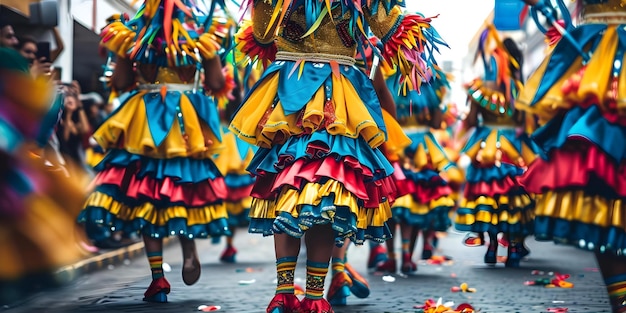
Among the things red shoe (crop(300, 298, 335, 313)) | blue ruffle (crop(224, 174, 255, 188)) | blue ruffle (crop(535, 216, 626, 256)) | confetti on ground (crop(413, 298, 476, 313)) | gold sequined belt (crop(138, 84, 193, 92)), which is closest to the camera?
blue ruffle (crop(535, 216, 626, 256))

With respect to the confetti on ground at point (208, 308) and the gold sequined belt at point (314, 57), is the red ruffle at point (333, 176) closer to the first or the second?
the gold sequined belt at point (314, 57)

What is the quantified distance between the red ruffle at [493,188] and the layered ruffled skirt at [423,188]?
0.25m

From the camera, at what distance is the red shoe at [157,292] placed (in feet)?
19.1

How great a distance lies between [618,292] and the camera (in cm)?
406

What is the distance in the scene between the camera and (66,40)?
9.26 meters

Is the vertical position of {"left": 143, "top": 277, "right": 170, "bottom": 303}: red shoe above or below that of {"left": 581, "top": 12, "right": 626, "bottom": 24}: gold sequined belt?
below

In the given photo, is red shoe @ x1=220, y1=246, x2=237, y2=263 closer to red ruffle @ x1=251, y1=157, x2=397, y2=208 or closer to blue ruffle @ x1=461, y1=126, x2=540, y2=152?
blue ruffle @ x1=461, y1=126, x2=540, y2=152

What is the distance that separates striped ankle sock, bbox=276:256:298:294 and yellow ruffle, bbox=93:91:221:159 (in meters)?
1.65

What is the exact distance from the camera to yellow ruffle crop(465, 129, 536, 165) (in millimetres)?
8547

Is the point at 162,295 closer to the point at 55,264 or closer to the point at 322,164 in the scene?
the point at 322,164

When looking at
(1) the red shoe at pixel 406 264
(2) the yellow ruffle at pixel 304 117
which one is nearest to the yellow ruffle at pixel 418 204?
(1) the red shoe at pixel 406 264

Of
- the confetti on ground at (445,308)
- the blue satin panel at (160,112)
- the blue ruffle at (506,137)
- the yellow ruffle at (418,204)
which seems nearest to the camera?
the confetti on ground at (445,308)

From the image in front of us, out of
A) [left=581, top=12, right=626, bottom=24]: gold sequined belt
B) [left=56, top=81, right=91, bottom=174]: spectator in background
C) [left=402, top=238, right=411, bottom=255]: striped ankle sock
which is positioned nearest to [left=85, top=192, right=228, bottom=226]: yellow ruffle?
[left=56, top=81, right=91, bottom=174]: spectator in background

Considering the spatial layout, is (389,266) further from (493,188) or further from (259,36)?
(259,36)
